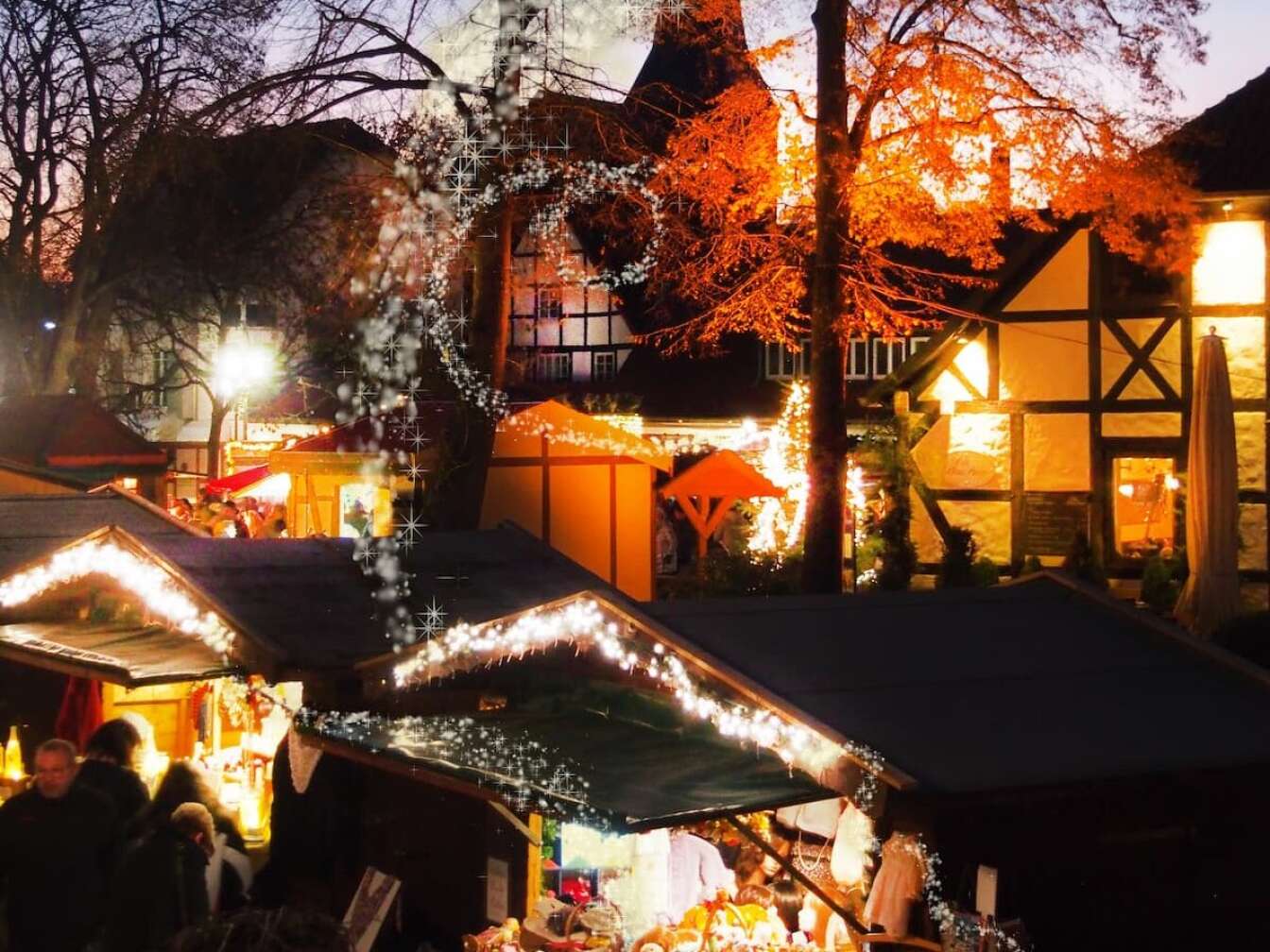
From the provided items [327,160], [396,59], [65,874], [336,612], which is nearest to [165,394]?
[327,160]

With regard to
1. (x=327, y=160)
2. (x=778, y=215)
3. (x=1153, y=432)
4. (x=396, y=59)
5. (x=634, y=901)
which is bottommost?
(x=634, y=901)

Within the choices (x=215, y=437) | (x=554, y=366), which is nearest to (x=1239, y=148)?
(x=554, y=366)

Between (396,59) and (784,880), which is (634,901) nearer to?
(784,880)

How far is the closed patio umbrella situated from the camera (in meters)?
12.9

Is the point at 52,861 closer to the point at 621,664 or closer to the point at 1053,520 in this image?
the point at 621,664

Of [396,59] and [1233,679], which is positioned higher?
[396,59]

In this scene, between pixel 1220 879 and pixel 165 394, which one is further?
pixel 165 394

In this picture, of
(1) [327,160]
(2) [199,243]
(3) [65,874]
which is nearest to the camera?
(3) [65,874]

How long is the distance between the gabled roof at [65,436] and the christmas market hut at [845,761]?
40.6 feet

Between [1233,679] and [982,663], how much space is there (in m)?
1.26

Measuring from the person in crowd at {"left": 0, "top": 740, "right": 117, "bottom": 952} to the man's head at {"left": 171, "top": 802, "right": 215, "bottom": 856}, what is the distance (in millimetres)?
455

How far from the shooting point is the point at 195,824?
6.35 metres

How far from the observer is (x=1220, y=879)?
21.7 feet

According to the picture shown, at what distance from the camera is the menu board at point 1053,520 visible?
18.1 metres
